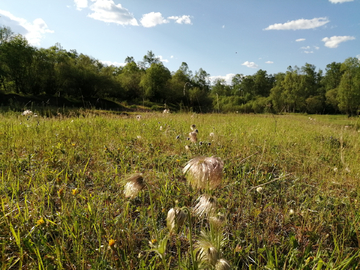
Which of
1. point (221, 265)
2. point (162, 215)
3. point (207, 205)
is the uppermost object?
point (207, 205)

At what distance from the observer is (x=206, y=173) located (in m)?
1.26

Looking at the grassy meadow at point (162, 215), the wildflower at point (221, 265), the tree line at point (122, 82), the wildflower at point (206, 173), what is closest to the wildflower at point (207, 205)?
the grassy meadow at point (162, 215)

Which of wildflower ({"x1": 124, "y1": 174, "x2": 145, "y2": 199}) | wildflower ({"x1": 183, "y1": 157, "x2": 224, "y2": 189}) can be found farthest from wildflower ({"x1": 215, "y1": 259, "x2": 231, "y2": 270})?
wildflower ({"x1": 124, "y1": 174, "x2": 145, "y2": 199})

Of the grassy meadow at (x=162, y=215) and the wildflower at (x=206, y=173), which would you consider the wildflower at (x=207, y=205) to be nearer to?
the grassy meadow at (x=162, y=215)

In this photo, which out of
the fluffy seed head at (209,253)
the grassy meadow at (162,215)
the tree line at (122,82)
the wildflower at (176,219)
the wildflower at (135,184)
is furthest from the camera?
the tree line at (122,82)

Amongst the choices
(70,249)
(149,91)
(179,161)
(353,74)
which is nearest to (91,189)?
(70,249)

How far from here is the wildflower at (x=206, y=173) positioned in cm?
126

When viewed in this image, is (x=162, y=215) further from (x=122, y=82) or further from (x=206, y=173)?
(x=122, y=82)

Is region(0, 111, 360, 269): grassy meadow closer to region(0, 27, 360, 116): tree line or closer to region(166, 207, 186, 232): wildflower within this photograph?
region(166, 207, 186, 232): wildflower

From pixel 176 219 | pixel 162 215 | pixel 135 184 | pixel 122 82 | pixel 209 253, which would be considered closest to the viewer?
pixel 209 253

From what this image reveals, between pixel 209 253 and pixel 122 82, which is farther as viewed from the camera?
pixel 122 82

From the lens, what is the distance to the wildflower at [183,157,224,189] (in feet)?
4.13

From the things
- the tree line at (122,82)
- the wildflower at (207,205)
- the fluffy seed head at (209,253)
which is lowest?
the fluffy seed head at (209,253)

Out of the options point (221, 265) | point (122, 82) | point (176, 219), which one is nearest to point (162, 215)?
point (176, 219)
